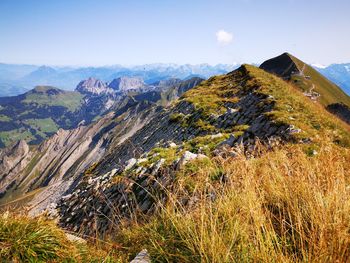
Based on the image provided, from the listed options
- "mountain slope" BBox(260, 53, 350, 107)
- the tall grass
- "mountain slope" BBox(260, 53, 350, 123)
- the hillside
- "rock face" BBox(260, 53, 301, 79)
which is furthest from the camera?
"rock face" BBox(260, 53, 301, 79)

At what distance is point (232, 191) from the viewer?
6.08 metres

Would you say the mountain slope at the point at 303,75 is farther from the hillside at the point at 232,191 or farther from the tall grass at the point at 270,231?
the tall grass at the point at 270,231

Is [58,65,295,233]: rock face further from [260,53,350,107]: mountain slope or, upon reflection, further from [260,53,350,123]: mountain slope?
[260,53,350,107]: mountain slope

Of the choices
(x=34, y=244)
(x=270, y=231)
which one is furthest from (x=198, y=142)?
(x=270, y=231)

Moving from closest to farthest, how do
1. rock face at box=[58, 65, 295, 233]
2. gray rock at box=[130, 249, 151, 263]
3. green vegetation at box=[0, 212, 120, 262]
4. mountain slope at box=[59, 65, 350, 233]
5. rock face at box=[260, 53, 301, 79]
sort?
green vegetation at box=[0, 212, 120, 262]
gray rock at box=[130, 249, 151, 263]
rock face at box=[58, 65, 295, 233]
mountain slope at box=[59, 65, 350, 233]
rock face at box=[260, 53, 301, 79]

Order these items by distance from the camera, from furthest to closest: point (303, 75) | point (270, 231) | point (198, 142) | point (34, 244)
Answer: point (303, 75) → point (198, 142) → point (34, 244) → point (270, 231)

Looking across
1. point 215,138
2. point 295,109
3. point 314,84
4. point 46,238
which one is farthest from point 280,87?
point 314,84

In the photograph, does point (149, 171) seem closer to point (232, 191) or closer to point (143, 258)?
point (232, 191)

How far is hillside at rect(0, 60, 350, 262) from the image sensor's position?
14.3 ft

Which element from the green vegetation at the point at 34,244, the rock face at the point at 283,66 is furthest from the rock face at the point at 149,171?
the rock face at the point at 283,66

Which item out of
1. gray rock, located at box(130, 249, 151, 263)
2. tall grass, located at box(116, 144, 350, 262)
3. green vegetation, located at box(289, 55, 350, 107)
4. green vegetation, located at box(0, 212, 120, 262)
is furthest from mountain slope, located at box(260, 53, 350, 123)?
green vegetation, located at box(0, 212, 120, 262)

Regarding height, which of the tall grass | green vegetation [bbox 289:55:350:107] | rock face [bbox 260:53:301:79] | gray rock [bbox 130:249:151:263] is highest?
rock face [bbox 260:53:301:79]

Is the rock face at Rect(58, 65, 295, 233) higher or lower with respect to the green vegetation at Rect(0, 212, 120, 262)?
lower

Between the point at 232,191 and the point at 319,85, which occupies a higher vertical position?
→ the point at 232,191
